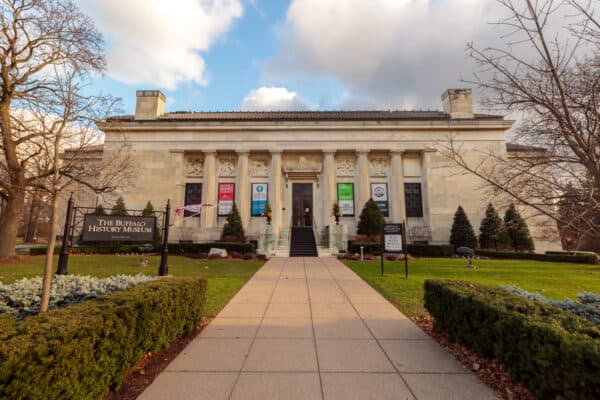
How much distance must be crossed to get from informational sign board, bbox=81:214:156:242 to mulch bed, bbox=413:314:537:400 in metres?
9.03

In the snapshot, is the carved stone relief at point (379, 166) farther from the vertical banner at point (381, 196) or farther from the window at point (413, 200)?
the window at point (413, 200)

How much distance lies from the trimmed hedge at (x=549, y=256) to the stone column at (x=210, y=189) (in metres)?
23.7

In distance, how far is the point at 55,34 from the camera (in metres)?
14.5

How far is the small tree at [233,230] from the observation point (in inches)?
995

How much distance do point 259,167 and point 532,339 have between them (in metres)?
28.6

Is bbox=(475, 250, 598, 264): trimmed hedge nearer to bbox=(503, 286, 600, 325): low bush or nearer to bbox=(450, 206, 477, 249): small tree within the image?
bbox=(450, 206, 477, 249): small tree

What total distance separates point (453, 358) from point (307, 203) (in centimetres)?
2625

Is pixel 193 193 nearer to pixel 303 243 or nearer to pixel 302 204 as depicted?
pixel 302 204

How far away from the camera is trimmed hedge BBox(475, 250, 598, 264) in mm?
→ 20812

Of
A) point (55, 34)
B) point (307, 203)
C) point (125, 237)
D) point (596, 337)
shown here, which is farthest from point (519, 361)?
point (307, 203)

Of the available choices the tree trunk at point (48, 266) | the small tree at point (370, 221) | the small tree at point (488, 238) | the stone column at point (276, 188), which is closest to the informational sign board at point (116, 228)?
the tree trunk at point (48, 266)

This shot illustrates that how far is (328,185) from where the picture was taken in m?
28.9

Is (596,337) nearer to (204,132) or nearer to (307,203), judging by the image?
(307,203)

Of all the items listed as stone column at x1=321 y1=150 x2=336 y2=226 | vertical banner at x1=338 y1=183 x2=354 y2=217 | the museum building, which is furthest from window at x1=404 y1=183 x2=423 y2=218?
stone column at x1=321 y1=150 x2=336 y2=226
